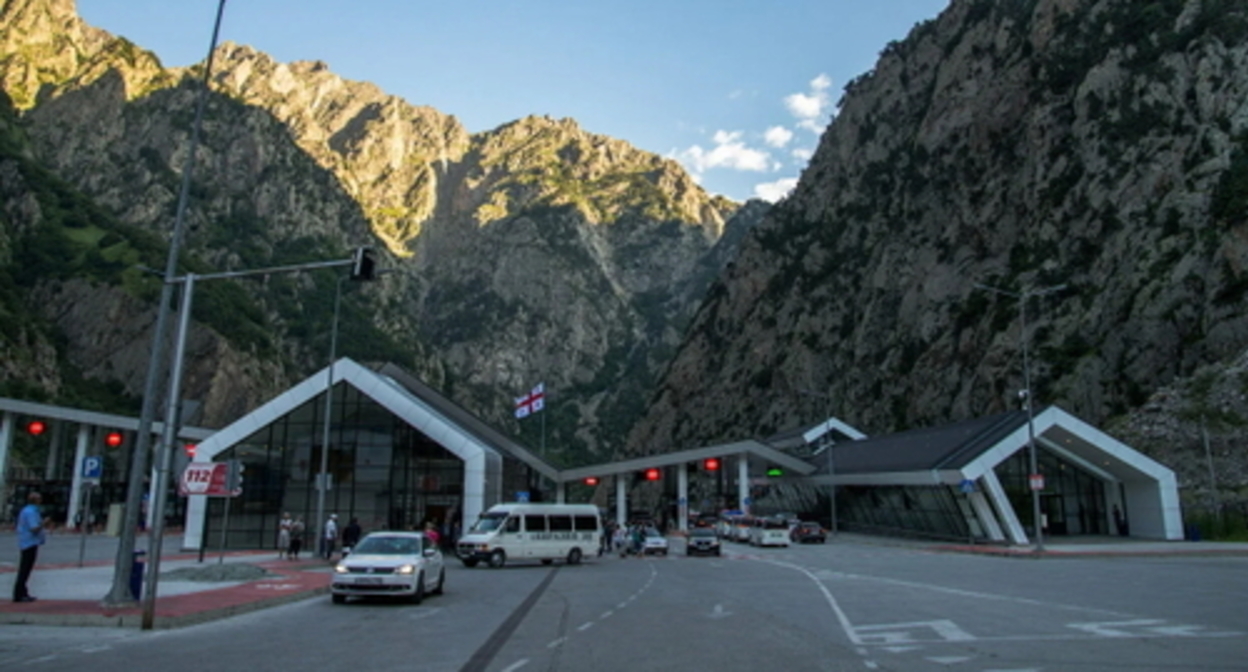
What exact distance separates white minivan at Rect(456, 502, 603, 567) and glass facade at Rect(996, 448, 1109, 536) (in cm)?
2440

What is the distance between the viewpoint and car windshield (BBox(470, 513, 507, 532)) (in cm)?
2953

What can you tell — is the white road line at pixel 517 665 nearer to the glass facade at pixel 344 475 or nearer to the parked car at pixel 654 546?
the glass facade at pixel 344 475

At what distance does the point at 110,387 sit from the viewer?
86750mm

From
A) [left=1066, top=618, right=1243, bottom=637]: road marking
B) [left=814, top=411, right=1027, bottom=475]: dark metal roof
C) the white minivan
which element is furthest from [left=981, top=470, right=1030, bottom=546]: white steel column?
[left=1066, top=618, right=1243, bottom=637]: road marking

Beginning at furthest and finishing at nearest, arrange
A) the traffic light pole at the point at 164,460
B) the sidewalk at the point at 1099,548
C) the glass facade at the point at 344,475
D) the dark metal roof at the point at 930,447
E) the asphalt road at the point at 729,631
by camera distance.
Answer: the dark metal roof at the point at 930,447, the glass facade at the point at 344,475, the sidewalk at the point at 1099,548, the traffic light pole at the point at 164,460, the asphalt road at the point at 729,631

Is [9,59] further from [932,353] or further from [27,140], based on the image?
[932,353]

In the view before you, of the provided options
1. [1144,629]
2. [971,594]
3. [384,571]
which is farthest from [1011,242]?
[384,571]

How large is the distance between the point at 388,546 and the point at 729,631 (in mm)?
8660

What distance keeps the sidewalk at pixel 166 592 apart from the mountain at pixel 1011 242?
3618 cm

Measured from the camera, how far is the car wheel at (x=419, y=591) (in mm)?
16516

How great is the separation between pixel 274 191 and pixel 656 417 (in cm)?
7724

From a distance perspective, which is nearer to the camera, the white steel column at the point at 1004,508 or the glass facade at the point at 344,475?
the glass facade at the point at 344,475

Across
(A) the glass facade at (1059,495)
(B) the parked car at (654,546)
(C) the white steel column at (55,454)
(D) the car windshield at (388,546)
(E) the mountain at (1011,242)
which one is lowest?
(B) the parked car at (654,546)

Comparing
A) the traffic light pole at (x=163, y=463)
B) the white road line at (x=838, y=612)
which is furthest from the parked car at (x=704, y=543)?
the traffic light pole at (x=163, y=463)
